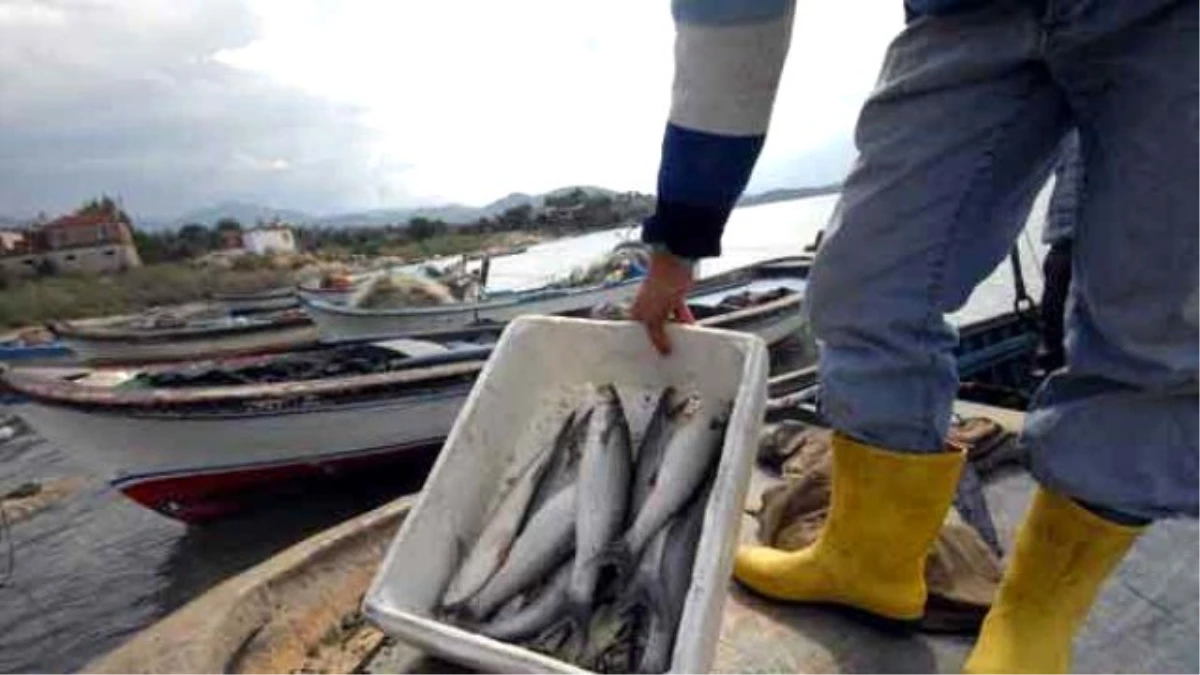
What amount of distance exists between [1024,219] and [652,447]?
0.96 m

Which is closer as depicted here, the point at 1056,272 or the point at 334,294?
the point at 1056,272

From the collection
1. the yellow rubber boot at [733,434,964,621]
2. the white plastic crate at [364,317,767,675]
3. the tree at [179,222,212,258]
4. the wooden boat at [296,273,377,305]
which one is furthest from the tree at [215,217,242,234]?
the yellow rubber boot at [733,434,964,621]

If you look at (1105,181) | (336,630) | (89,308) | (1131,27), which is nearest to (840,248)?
(1105,181)

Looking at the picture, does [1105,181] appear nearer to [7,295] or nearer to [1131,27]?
[1131,27]

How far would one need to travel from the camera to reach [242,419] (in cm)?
667

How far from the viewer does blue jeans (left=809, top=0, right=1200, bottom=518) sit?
4.10ft

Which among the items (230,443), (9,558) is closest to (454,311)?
(230,443)

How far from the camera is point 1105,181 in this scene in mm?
1339

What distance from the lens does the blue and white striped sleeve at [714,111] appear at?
4.87ft

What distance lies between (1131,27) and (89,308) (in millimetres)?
42671

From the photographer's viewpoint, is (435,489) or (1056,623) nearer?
(1056,623)

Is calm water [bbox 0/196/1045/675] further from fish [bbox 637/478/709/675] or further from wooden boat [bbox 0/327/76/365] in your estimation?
wooden boat [bbox 0/327/76/365]

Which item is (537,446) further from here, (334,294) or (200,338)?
(200,338)

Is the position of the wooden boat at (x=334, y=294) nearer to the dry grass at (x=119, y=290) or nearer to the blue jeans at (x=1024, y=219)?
the blue jeans at (x=1024, y=219)
